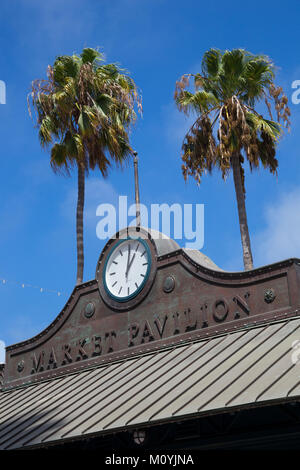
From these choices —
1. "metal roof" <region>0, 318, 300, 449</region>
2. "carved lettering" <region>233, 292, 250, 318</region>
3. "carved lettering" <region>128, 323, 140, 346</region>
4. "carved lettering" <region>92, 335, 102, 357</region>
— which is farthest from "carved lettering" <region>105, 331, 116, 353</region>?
"carved lettering" <region>233, 292, 250, 318</region>

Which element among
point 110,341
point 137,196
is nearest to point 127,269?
point 110,341

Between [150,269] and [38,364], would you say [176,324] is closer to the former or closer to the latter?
[150,269]

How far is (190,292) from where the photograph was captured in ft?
62.7

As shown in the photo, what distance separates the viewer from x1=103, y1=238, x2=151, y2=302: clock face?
20.6 meters

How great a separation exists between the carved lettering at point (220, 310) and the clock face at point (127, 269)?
288cm

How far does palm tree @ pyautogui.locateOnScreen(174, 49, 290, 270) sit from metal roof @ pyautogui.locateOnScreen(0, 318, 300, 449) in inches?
375

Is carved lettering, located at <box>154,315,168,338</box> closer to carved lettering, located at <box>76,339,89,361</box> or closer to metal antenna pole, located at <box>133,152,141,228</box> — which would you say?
carved lettering, located at <box>76,339,89,361</box>

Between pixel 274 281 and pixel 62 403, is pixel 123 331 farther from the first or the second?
A: pixel 274 281

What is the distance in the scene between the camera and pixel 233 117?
88.9 ft

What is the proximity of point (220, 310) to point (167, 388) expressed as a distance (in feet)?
9.31

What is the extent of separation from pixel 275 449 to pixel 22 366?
37.0 ft

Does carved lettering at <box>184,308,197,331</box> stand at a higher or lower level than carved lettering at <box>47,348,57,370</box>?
lower

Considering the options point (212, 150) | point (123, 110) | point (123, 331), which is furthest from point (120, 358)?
point (123, 110)
